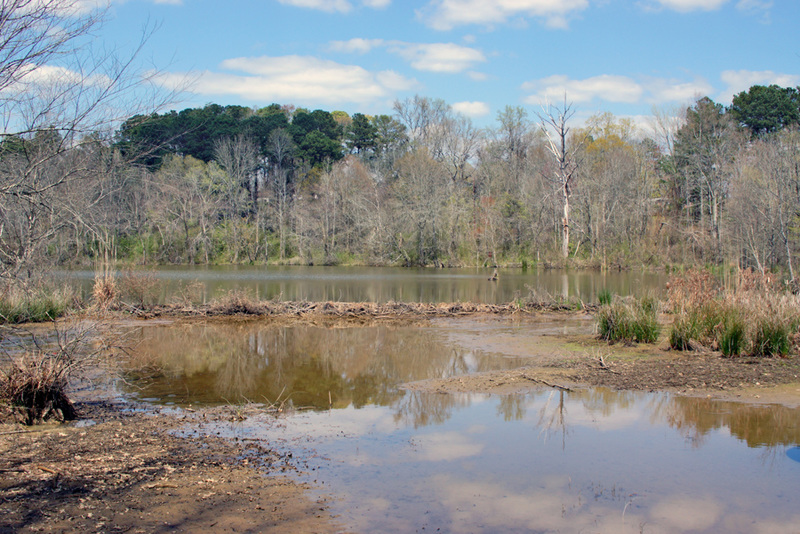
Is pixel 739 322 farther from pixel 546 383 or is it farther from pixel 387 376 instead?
pixel 387 376

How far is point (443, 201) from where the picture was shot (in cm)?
5744

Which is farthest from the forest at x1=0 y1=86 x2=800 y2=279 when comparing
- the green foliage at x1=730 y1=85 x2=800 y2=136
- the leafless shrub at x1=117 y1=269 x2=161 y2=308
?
the leafless shrub at x1=117 y1=269 x2=161 y2=308

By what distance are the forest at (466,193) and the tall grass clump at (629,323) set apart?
21.2 m

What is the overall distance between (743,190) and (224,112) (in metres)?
60.6

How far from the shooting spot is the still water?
5.08 m

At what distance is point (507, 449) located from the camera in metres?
6.73

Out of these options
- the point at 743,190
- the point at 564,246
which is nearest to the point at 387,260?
the point at 564,246

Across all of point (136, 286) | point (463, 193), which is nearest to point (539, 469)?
point (136, 286)

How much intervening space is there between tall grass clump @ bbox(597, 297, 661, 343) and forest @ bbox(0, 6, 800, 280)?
21.2 metres

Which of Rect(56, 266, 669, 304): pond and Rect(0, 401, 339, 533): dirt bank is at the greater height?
Rect(56, 266, 669, 304): pond

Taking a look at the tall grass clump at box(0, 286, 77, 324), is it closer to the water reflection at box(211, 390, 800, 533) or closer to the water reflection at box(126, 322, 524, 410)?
the water reflection at box(126, 322, 524, 410)

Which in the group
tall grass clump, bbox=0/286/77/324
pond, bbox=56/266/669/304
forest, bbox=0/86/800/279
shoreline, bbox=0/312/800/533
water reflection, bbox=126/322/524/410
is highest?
forest, bbox=0/86/800/279

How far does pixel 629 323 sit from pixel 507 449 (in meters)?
7.06

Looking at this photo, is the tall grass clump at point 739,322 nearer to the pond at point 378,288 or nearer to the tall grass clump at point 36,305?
the pond at point 378,288
